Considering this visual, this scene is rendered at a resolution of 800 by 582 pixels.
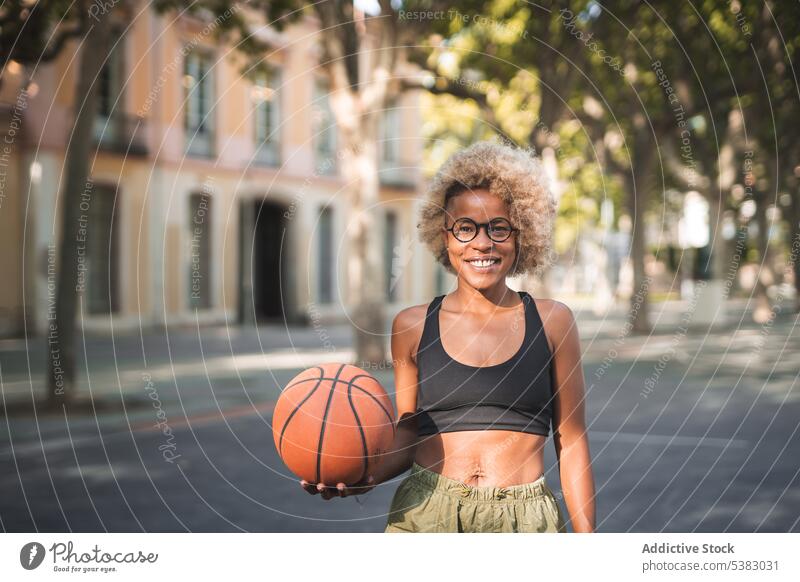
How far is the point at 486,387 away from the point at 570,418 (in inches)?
12.8

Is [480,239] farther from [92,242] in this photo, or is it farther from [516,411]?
[92,242]

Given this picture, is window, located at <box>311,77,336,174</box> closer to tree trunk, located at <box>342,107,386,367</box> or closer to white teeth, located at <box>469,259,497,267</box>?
tree trunk, located at <box>342,107,386,367</box>

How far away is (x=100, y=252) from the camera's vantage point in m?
24.9

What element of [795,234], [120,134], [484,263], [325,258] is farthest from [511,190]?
[325,258]

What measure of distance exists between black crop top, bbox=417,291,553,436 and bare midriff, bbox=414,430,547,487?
3 cm

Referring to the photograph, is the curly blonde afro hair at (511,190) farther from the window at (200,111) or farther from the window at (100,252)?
the window at (100,252)

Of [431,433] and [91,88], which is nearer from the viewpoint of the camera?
[431,433]

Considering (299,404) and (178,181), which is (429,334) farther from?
(178,181)

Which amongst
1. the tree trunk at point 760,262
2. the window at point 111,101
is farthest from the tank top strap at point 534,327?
the tree trunk at point 760,262

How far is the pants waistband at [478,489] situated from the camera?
3.00 meters

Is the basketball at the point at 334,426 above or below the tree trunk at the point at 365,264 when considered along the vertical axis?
below
